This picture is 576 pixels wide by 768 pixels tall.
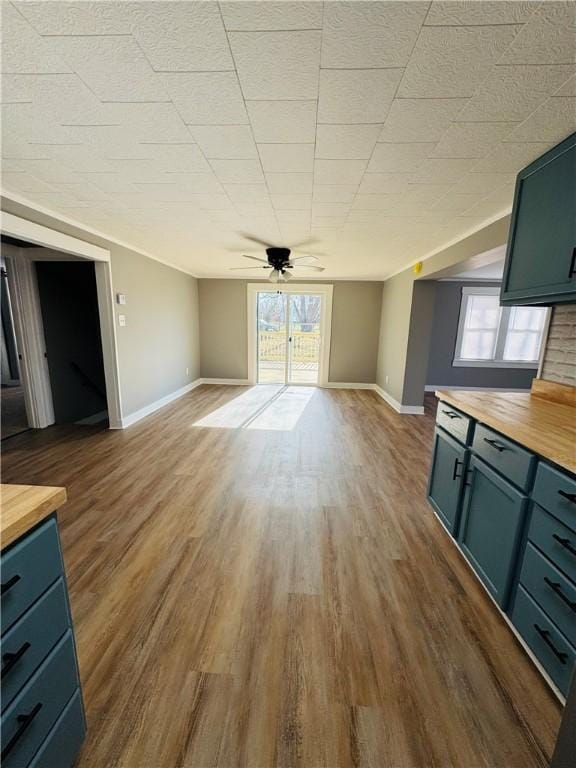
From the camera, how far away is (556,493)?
1.18m

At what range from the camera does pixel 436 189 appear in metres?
2.10

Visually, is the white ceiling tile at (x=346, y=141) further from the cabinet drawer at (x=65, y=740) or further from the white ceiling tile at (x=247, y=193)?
the cabinet drawer at (x=65, y=740)

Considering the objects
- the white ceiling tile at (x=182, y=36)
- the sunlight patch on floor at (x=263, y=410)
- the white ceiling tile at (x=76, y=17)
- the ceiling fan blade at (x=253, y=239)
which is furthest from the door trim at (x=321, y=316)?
the white ceiling tile at (x=76, y=17)

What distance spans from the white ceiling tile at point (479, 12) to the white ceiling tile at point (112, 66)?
1.02 metres

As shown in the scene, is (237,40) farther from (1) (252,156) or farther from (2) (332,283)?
(2) (332,283)

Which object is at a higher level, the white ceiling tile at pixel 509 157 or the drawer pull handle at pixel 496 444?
the white ceiling tile at pixel 509 157

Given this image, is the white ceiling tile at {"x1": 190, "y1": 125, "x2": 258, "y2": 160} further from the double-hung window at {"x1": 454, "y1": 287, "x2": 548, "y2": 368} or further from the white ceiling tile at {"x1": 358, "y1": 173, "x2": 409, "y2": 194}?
the double-hung window at {"x1": 454, "y1": 287, "x2": 548, "y2": 368}

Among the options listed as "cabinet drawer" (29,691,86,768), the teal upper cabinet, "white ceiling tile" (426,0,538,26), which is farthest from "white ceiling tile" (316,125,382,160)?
"cabinet drawer" (29,691,86,768)

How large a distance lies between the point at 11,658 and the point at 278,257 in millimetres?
3896

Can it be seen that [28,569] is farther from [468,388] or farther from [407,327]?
[468,388]

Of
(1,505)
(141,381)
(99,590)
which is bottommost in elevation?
(99,590)

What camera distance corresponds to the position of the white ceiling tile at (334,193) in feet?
6.89

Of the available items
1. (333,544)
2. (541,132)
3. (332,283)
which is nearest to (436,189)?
(541,132)

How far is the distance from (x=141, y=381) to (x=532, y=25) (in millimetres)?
4654
